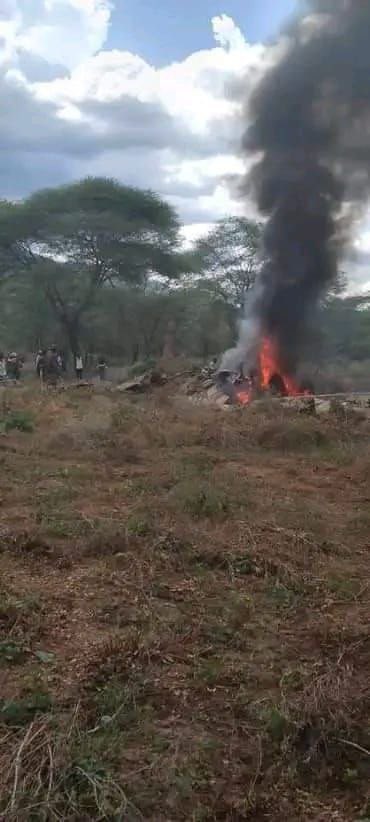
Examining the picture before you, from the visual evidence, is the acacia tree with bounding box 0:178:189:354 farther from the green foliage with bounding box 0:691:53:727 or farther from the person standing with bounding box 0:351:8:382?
the green foliage with bounding box 0:691:53:727

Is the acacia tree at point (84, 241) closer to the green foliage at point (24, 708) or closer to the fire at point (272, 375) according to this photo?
the fire at point (272, 375)

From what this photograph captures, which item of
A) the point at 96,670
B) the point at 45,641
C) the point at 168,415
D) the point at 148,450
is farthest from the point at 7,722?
the point at 168,415

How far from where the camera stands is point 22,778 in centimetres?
261

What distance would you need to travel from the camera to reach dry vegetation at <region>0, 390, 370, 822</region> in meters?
2.70

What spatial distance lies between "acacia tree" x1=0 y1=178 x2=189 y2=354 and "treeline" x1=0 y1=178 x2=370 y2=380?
1.6 inches

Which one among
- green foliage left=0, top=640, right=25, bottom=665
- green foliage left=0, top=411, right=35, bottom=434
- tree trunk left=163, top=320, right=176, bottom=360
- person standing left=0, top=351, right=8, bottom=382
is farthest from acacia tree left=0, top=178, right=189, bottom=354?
green foliage left=0, top=640, right=25, bottom=665

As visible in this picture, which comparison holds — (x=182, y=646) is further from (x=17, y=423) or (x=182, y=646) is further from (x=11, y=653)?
(x=17, y=423)

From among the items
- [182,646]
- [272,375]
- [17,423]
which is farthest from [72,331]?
[182,646]

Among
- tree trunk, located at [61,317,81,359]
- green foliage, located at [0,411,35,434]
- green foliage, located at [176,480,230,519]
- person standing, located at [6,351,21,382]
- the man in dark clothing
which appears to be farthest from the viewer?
tree trunk, located at [61,317,81,359]

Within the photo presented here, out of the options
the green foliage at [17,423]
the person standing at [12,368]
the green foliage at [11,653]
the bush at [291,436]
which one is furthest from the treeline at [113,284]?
the green foliage at [11,653]

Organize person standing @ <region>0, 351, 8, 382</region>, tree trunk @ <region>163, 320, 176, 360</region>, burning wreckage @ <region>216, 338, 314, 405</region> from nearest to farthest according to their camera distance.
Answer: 1. burning wreckage @ <region>216, 338, 314, 405</region>
2. person standing @ <region>0, 351, 8, 382</region>
3. tree trunk @ <region>163, 320, 176, 360</region>

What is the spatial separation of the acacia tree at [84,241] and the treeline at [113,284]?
0.04 m

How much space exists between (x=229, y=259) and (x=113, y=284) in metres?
7.64

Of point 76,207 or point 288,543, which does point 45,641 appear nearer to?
point 288,543
